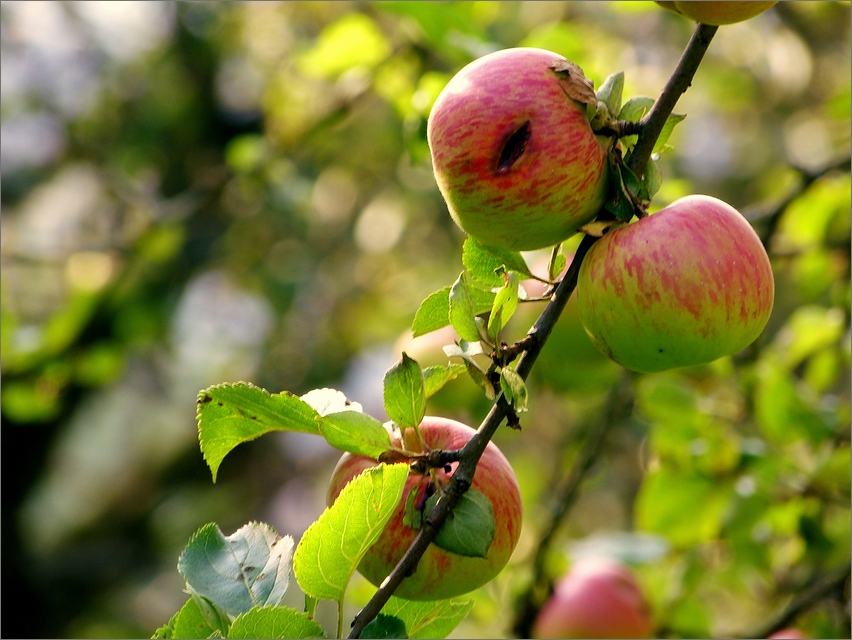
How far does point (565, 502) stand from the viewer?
1.08m

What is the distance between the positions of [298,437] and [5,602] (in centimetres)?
Result: 124

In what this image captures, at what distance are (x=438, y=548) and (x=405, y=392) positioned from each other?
0.29ft

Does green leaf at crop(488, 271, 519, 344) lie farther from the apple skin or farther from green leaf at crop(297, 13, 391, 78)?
green leaf at crop(297, 13, 391, 78)

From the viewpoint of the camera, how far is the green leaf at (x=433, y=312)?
1.59 feet

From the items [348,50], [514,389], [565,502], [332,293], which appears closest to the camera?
[514,389]

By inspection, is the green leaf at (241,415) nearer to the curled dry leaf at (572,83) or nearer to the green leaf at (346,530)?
the green leaf at (346,530)

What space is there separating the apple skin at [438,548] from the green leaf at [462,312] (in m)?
0.07

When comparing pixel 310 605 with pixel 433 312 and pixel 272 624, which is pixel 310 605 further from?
pixel 433 312

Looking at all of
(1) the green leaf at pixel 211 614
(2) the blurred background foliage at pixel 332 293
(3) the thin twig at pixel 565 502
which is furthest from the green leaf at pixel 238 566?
(3) the thin twig at pixel 565 502

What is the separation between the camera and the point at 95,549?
10.5ft

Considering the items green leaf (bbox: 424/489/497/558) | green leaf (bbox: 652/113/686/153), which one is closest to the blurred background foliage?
green leaf (bbox: 652/113/686/153)

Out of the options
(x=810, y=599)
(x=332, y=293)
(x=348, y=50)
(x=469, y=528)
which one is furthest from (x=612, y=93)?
(x=332, y=293)

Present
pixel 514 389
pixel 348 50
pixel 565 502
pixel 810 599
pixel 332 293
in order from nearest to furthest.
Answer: pixel 514 389 < pixel 810 599 < pixel 565 502 < pixel 348 50 < pixel 332 293

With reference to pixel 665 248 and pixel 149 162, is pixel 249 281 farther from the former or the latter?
pixel 665 248
